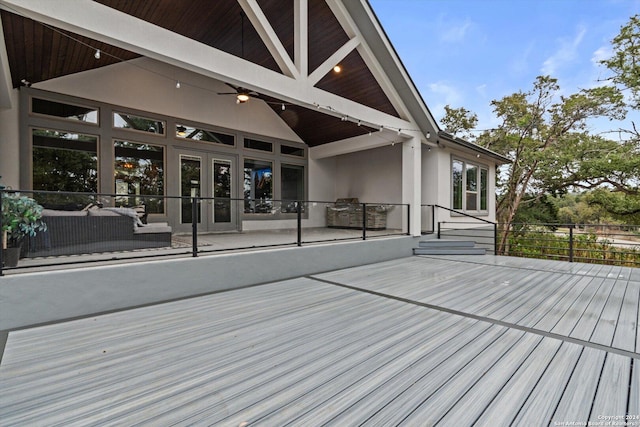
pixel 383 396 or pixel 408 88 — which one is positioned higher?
pixel 408 88

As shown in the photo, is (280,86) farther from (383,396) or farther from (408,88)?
(383,396)

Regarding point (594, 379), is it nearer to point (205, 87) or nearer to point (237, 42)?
point (237, 42)

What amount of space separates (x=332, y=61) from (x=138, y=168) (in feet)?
15.7

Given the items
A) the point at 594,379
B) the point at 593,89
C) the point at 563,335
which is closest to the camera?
the point at 594,379

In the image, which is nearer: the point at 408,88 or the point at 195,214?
the point at 195,214

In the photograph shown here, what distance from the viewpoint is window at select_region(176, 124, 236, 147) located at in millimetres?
7296

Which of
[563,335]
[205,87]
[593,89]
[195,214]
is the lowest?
[563,335]

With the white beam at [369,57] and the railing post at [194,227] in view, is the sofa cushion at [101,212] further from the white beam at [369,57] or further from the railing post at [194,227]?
the white beam at [369,57]

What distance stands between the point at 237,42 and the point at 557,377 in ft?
25.1

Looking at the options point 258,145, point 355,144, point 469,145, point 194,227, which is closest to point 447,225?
point 469,145

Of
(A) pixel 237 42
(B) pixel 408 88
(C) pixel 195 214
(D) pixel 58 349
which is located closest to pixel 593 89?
(B) pixel 408 88

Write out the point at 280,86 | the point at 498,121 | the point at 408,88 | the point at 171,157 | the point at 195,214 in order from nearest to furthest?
the point at 195,214 → the point at 280,86 → the point at 408,88 → the point at 171,157 → the point at 498,121

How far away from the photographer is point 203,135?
7676 mm

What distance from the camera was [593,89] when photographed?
11844 millimetres
